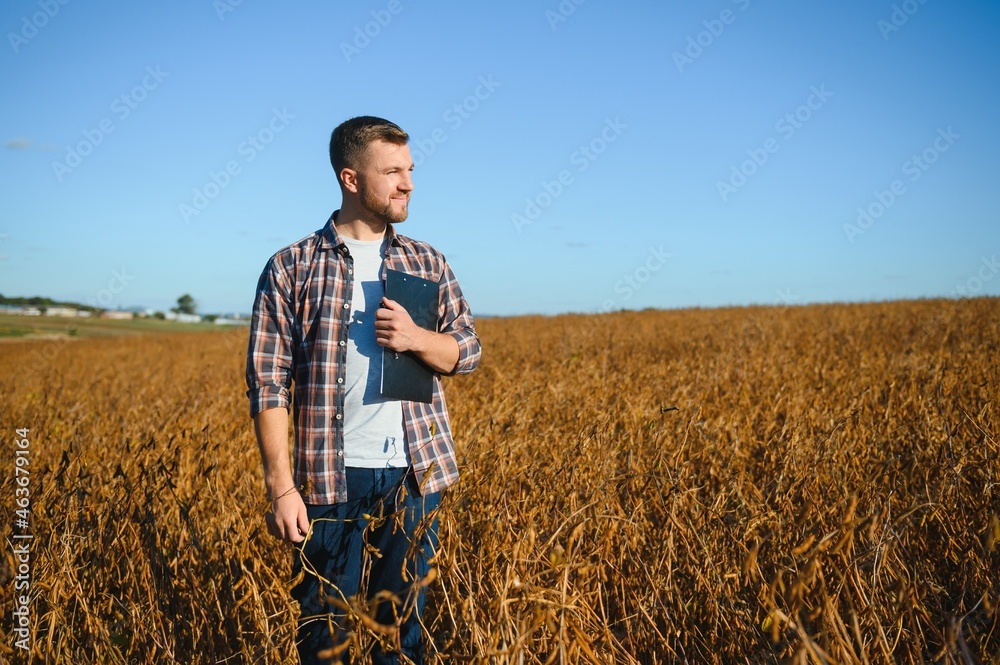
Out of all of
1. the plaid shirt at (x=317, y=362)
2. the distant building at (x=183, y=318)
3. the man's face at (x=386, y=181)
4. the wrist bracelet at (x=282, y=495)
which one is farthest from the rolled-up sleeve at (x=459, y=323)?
the distant building at (x=183, y=318)

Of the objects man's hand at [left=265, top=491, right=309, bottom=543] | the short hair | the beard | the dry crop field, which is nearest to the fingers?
man's hand at [left=265, top=491, right=309, bottom=543]

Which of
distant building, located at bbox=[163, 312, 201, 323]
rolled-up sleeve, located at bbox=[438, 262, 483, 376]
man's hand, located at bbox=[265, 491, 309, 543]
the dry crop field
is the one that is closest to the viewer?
the dry crop field

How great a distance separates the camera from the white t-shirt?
1805 millimetres

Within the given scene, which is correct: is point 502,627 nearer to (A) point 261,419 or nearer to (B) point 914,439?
(A) point 261,419

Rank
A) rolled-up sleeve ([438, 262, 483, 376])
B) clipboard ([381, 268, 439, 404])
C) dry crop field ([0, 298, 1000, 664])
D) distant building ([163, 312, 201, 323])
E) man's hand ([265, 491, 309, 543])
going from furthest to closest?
distant building ([163, 312, 201, 323]), rolled-up sleeve ([438, 262, 483, 376]), clipboard ([381, 268, 439, 404]), man's hand ([265, 491, 309, 543]), dry crop field ([0, 298, 1000, 664])

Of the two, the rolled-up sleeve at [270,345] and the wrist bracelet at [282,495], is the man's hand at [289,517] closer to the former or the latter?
the wrist bracelet at [282,495]

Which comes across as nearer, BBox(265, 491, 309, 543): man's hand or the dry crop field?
the dry crop field

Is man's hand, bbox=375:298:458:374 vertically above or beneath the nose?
beneath

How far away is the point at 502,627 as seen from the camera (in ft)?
4.17

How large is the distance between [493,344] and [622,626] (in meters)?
8.81

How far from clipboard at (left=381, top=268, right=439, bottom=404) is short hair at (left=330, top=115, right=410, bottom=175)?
342 millimetres

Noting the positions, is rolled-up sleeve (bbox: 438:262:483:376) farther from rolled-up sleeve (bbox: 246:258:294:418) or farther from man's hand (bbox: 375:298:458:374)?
rolled-up sleeve (bbox: 246:258:294:418)

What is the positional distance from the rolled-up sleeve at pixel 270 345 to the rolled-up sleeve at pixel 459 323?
46 cm

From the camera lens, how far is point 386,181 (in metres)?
1.84
